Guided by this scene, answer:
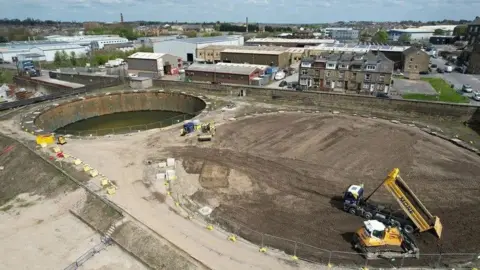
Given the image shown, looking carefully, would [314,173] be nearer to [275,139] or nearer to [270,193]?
[270,193]

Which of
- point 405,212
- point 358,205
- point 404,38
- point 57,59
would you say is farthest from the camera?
point 404,38

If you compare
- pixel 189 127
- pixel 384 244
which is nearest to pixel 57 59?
pixel 189 127

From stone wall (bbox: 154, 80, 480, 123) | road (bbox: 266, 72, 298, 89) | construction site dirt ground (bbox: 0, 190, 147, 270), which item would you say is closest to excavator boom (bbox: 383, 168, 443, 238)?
construction site dirt ground (bbox: 0, 190, 147, 270)

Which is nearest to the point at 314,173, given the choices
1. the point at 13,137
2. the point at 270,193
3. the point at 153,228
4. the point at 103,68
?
the point at 270,193

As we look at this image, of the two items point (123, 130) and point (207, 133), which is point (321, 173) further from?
point (123, 130)

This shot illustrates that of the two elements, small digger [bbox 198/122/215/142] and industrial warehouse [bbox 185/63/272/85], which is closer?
small digger [bbox 198/122/215/142]

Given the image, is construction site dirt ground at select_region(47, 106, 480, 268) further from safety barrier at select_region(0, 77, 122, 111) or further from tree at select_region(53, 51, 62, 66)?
tree at select_region(53, 51, 62, 66)
